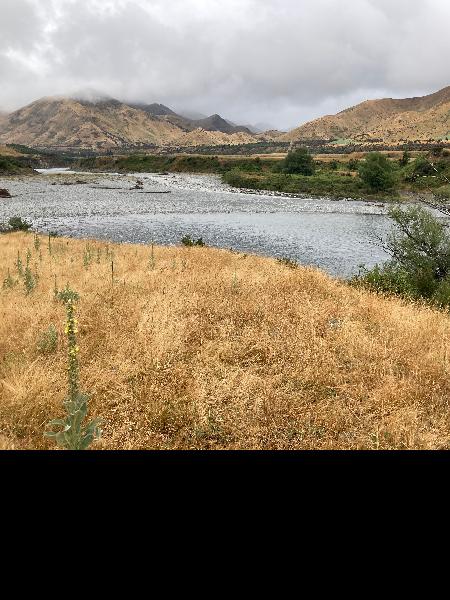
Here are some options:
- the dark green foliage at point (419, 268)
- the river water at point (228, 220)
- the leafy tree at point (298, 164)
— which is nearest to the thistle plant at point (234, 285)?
the dark green foliage at point (419, 268)

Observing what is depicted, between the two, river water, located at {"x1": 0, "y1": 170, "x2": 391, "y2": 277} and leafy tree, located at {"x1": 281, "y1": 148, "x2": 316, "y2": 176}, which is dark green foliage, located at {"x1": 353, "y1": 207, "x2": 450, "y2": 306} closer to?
river water, located at {"x1": 0, "y1": 170, "x2": 391, "y2": 277}

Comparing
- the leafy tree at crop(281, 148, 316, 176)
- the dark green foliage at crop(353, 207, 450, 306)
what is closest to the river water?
the dark green foliage at crop(353, 207, 450, 306)

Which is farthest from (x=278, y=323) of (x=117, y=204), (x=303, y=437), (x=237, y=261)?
(x=117, y=204)

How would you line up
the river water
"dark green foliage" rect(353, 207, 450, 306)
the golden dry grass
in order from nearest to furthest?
the golden dry grass < "dark green foliage" rect(353, 207, 450, 306) < the river water

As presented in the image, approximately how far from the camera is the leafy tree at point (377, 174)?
199ft

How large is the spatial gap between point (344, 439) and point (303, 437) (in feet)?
1.49

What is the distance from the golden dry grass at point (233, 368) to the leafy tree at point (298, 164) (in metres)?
75.3

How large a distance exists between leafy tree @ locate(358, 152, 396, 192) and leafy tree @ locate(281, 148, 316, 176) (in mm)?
20786

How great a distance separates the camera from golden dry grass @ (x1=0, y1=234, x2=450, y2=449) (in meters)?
5.17

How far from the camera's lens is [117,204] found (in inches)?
1895

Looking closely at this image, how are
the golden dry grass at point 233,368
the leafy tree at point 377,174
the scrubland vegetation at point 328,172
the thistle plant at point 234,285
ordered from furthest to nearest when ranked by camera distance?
the leafy tree at point 377,174
the scrubland vegetation at point 328,172
the thistle plant at point 234,285
the golden dry grass at point 233,368

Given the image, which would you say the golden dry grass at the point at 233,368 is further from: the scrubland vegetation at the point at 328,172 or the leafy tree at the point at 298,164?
the leafy tree at the point at 298,164
